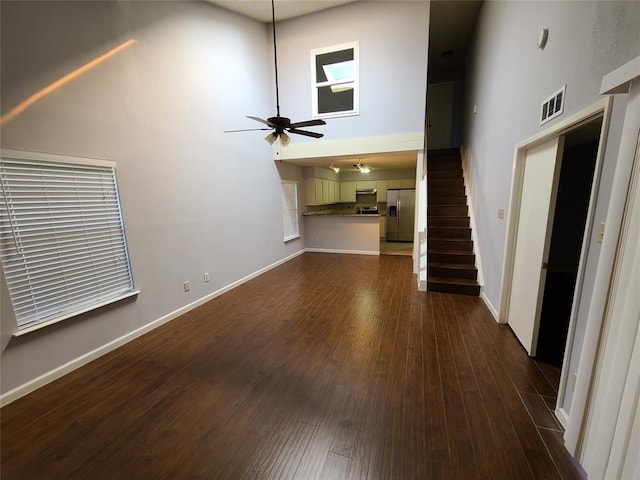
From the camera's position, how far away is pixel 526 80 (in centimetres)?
256

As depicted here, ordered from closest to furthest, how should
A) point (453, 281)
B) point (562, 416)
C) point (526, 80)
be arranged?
point (562, 416)
point (526, 80)
point (453, 281)

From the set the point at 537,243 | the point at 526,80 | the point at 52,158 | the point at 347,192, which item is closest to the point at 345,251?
the point at 347,192

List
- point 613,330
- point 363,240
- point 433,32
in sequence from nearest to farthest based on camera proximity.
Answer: point 613,330 < point 433,32 < point 363,240

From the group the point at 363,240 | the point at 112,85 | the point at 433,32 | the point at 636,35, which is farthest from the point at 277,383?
the point at 433,32

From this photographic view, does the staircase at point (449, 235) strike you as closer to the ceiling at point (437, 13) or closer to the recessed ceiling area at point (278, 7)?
the ceiling at point (437, 13)

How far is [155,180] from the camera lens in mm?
3010

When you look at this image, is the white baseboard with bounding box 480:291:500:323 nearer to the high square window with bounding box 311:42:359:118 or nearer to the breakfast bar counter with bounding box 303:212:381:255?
the breakfast bar counter with bounding box 303:212:381:255

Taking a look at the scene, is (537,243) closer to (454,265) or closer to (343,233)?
(454,265)

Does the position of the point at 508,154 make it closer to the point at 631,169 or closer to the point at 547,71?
the point at 547,71

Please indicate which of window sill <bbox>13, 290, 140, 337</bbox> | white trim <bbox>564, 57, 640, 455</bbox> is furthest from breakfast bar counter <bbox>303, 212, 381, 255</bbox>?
white trim <bbox>564, 57, 640, 455</bbox>

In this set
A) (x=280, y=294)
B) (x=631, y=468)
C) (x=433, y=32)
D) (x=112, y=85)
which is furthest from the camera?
(x=433, y=32)

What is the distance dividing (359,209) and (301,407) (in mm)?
7404

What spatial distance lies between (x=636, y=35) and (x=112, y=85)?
384cm

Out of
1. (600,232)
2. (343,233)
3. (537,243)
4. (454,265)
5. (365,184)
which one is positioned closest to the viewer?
(600,232)
